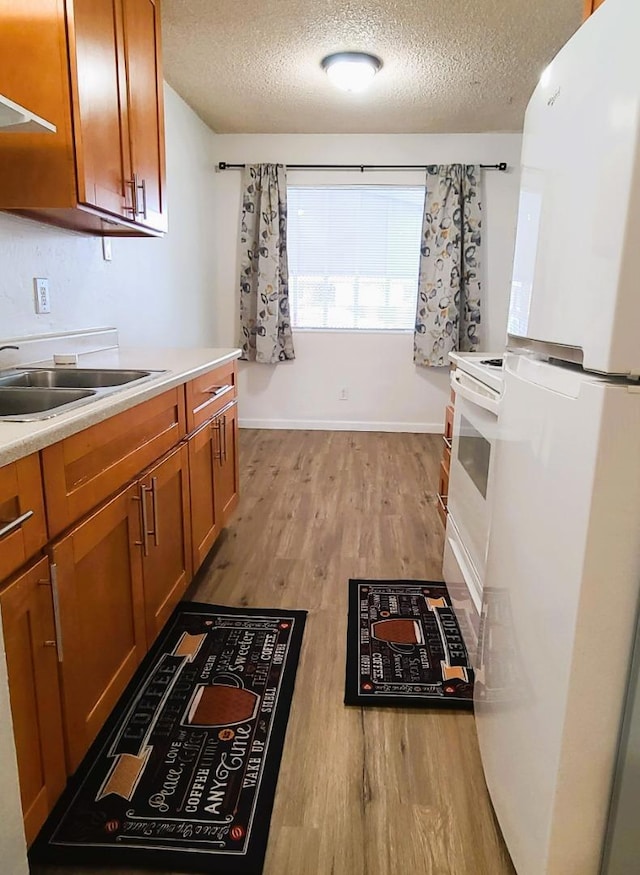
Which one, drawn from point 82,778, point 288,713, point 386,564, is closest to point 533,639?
point 288,713

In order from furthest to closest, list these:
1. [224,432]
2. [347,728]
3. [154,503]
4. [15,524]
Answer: [224,432] → [154,503] → [347,728] → [15,524]

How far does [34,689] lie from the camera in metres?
1.13

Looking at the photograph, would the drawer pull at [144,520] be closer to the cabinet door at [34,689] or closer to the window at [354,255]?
the cabinet door at [34,689]

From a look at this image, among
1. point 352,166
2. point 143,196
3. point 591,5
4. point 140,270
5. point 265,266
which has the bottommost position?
point 140,270

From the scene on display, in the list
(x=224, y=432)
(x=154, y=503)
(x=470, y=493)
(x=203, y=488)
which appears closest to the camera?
(x=154, y=503)

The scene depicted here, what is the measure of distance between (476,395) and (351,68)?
7.98ft

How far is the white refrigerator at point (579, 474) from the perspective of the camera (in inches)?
33.5

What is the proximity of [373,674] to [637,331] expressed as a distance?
140cm

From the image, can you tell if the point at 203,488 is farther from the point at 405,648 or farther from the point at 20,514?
the point at 20,514

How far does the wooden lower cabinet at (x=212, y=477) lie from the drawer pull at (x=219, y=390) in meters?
0.08

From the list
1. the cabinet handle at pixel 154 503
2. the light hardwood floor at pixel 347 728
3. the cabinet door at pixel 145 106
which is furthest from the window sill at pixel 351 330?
the cabinet handle at pixel 154 503

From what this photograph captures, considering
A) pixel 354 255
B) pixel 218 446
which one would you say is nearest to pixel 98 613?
pixel 218 446

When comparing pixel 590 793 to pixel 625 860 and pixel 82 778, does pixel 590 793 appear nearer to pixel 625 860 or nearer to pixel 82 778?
pixel 625 860

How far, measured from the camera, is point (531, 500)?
112 centimetres
